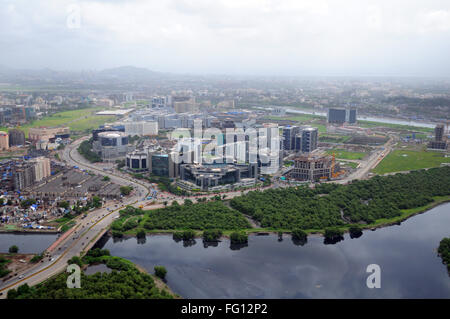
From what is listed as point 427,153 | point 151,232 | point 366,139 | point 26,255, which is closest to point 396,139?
point 366,139

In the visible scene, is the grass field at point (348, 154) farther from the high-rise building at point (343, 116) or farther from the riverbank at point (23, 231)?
the riverbank at point (23, 231)

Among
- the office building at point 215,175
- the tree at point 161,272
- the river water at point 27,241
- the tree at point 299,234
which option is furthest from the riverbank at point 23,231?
the tree at point 299,234

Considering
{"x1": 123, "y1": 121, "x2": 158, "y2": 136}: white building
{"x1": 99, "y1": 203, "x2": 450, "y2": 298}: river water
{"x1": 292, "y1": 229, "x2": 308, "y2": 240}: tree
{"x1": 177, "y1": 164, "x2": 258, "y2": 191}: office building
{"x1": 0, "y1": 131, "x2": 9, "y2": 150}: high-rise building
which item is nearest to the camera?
{"x1": 99, "y1": 203, "x2": 450, "y2": 298}: river water

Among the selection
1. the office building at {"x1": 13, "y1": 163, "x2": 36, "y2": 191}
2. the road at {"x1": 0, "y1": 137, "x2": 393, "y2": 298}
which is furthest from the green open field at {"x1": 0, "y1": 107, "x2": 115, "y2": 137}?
the office building at {"x1": 13, "y1": 163, "x2": 36, "y2": 191}

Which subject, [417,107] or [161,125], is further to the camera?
[417,107]

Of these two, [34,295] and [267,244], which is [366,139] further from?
[34,295]

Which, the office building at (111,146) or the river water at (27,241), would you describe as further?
the office building at (111,146)

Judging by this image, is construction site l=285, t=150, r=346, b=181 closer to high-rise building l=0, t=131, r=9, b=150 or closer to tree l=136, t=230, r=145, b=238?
tree l=136, t=230, r=145, b=238
